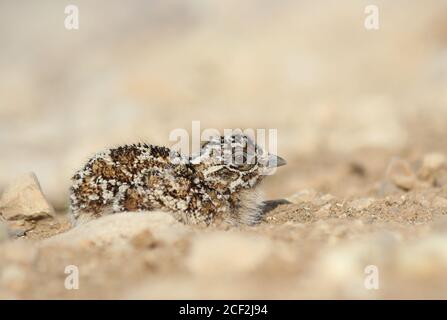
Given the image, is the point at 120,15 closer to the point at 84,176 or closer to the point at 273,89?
the point at 273,89

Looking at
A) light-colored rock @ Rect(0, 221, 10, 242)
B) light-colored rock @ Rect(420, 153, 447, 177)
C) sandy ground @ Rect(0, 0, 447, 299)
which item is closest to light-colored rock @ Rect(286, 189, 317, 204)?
sandy ground @ Rect(0, 0, 447, 299)

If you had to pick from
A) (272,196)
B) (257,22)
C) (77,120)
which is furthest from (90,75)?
(272,196)

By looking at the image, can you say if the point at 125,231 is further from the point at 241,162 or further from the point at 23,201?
the point at 23,201

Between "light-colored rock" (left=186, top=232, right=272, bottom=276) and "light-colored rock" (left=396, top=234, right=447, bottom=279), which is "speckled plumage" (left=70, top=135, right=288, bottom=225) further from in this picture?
"light-colored rock" (left=396, top=234, right=447, bottom=279)

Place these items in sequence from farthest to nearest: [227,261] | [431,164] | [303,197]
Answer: [431,164] < [303,197] < [227,261]

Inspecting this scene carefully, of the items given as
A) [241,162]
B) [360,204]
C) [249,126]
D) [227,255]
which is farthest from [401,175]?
[249,126]

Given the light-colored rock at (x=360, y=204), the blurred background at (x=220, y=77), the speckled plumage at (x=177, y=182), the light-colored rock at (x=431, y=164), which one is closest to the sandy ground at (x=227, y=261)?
the speckled plumage at (x=177, y=182)

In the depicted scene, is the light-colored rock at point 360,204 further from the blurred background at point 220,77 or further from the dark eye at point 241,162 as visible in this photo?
the blurred background at point 220,77
